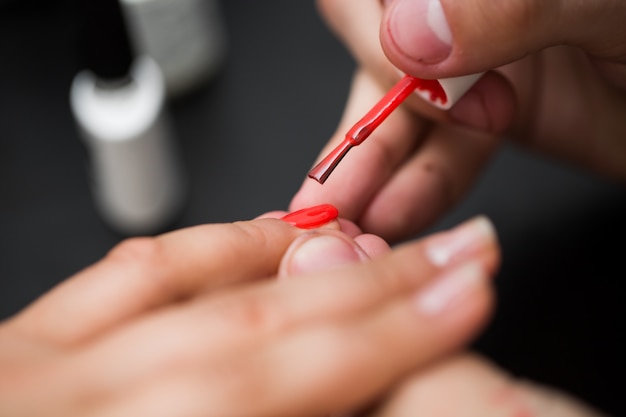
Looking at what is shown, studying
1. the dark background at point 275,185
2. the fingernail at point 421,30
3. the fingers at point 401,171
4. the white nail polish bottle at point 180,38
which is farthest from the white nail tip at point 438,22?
the white nail polish bottle at point 180,38

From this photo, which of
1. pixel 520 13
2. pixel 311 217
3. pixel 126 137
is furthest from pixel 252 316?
pixel 126 137

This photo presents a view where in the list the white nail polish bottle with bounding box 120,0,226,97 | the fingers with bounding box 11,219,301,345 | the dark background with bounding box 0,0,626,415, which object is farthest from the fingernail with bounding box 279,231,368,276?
the white nail polish bottle with bounding box 120,0,226,97

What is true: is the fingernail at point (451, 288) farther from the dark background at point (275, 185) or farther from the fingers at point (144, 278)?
the dark background at point (275, 185)

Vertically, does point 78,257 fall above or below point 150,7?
below

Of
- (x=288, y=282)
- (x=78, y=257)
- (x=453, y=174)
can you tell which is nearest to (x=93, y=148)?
(x=78, y=257)

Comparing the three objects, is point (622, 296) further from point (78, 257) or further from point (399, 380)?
point (78, 257)

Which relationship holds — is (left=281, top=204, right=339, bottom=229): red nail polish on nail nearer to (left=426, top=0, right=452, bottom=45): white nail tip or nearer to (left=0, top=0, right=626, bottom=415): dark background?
(left=426, top=0, right=452, bottom=45): white nail tip
